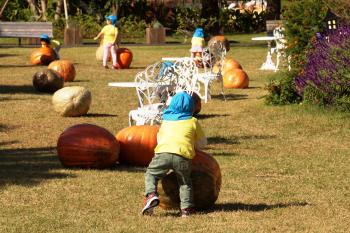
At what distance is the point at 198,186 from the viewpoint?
991cm

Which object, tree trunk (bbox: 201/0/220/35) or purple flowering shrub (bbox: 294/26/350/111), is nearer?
purple flowering shrub (bbox: 294/26/350/111)

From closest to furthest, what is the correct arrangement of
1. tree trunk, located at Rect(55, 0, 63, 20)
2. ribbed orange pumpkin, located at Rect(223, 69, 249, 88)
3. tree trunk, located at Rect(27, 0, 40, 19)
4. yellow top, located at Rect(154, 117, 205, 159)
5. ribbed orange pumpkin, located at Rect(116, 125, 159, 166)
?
yellow top, located at Rect(154, 117, 205, 159) < ribbed orange pumpkin, located at Rect(116, 125, 159, 166) < ribbed orange pumpkin, located at Rect(223, 69, 249, 88) < tree trunk, located at Rect(55, 0, 63, 20) < tree trunk, located at Rect(27, 0, 40, 19)

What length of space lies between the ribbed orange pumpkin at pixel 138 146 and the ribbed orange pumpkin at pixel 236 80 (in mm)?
11974

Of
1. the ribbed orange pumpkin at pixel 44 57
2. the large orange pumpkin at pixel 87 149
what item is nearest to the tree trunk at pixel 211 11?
the ribbed orange pumpkin at pixel 44 57

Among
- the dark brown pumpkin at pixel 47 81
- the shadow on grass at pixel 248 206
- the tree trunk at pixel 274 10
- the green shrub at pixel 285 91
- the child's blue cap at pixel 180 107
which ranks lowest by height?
the tree trunk at pixel 274 10

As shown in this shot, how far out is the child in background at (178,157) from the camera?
31.8 ft

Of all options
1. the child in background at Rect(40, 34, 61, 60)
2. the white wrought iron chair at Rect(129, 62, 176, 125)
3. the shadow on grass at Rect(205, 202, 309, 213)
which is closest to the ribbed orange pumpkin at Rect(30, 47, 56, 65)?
the child in background at Rect(40, 34, 61, 60)

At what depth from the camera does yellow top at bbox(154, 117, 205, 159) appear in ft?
31.9

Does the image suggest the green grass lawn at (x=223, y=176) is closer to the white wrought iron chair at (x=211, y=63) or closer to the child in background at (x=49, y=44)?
the white wrought iron chair at (x=211, y=63)

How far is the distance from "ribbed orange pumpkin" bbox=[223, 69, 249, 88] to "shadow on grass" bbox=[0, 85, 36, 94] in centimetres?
479

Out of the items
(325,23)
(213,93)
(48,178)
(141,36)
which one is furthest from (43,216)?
(141,36)

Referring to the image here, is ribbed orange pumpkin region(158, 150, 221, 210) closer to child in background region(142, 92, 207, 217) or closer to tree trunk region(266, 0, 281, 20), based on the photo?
child in background region(142, 92, 207, 217)

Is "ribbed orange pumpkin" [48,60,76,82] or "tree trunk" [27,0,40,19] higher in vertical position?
"ribbed orange pumpkin" [48,60,76,82]

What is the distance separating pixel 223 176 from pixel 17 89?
13383 millimetres
